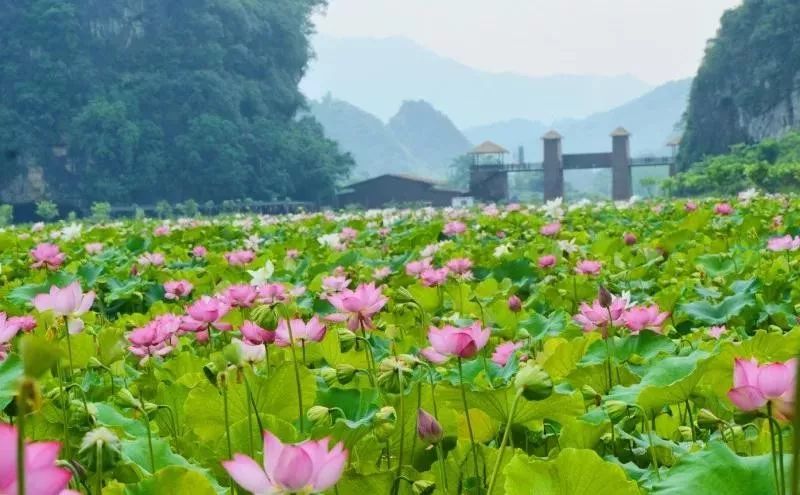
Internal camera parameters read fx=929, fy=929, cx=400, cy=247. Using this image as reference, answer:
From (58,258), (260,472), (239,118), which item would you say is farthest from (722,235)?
(239,118)

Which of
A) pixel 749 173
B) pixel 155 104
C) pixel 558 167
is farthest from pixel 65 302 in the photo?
pixel 558 167

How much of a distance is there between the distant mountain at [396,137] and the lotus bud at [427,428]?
4984 inches

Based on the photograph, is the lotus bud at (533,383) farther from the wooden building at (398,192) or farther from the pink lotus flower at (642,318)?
the wooden building at (398,192)

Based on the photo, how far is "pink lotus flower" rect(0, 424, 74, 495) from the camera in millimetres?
410

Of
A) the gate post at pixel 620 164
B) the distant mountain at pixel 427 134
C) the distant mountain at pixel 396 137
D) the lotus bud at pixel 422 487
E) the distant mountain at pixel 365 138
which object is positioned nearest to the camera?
the lotus bud at pixel 422 487

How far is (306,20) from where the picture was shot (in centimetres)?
4656

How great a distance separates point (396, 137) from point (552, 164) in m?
106

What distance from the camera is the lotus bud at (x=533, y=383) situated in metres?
0.74

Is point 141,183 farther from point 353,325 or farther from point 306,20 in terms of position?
point 353,325

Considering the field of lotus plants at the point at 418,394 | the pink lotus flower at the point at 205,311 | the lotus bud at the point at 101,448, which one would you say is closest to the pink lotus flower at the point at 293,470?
the field of lotus plants at the point at 418,394

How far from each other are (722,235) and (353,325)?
2.56m

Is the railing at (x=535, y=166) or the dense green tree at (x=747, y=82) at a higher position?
the dense green tree at (x=747, y=82)

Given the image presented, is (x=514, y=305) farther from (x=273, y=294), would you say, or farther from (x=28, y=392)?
(x=28, y=392)

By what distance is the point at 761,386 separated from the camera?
64cm
